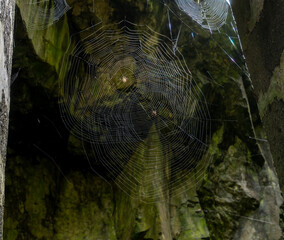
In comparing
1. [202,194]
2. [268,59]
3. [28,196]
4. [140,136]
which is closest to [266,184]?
[202,194]

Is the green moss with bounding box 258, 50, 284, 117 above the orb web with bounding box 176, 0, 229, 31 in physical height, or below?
above

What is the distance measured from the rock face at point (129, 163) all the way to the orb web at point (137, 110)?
9cm

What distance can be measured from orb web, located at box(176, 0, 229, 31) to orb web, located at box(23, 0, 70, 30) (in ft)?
4.45

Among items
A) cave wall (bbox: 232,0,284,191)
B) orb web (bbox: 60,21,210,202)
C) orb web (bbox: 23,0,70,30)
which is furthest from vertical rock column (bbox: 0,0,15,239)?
orb web (bbox: 60,21,210,202)

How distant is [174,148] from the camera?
399 cm

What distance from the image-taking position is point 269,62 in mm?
656

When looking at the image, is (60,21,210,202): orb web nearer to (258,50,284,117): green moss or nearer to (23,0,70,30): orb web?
(23,0,70,30): orb web

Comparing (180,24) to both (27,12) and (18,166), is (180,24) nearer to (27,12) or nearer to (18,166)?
(27,12)

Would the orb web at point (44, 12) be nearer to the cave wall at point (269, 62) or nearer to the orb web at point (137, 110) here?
the orb web at point (137, 110)

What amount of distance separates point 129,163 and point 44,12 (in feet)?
6.31

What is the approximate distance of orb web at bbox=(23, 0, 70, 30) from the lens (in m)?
3.11

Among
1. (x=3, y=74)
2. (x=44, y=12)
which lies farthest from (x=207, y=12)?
(x=3, y=74)

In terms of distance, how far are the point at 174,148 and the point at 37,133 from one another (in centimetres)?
160

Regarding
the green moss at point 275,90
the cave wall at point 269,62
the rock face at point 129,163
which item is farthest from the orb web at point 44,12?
the green moss at point 275,90
